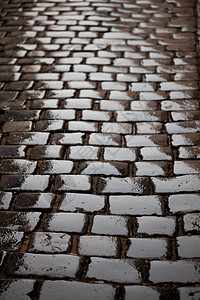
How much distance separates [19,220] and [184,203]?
115cm

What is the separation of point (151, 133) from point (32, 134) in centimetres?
106

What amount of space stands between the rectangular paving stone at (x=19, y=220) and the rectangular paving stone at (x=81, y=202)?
0.67 ft

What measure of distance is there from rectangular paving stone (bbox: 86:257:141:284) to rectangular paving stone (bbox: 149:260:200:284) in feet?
0.34

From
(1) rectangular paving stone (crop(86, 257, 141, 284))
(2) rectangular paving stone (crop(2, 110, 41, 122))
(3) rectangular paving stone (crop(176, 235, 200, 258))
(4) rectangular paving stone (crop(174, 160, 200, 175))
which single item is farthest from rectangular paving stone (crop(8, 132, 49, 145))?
(3) rectangular paving stone (crop(176, 235, 200, 258))

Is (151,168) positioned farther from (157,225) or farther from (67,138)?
(67,138)

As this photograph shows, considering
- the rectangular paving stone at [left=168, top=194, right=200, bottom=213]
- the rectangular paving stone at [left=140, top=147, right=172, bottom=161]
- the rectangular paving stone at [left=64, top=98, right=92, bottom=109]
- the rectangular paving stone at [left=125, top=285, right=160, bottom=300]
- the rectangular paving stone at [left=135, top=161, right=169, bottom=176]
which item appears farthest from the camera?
the rectangular paving stone at [left=64, top=98, right=92, bottom=109]

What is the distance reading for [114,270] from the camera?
2.42m

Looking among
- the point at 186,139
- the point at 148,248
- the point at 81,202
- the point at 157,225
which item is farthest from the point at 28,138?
the point at 148,248

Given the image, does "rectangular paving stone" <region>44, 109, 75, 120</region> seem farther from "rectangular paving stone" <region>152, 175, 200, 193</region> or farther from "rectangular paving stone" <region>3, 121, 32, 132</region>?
"rectangular paving stone" <region>152, 175, 200, 193</region>

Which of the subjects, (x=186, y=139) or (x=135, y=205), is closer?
(x=135, y=205)

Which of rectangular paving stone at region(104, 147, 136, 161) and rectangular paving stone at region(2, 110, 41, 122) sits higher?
rectangular paving stone at region(2, 110, 41, 122)

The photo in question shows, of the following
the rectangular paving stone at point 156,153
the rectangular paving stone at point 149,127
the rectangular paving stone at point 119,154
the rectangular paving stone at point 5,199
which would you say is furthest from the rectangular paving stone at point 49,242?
the rectangular paving stone at point 149,127

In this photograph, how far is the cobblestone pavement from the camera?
7.93ft

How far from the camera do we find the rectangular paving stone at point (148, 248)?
2.51 m
